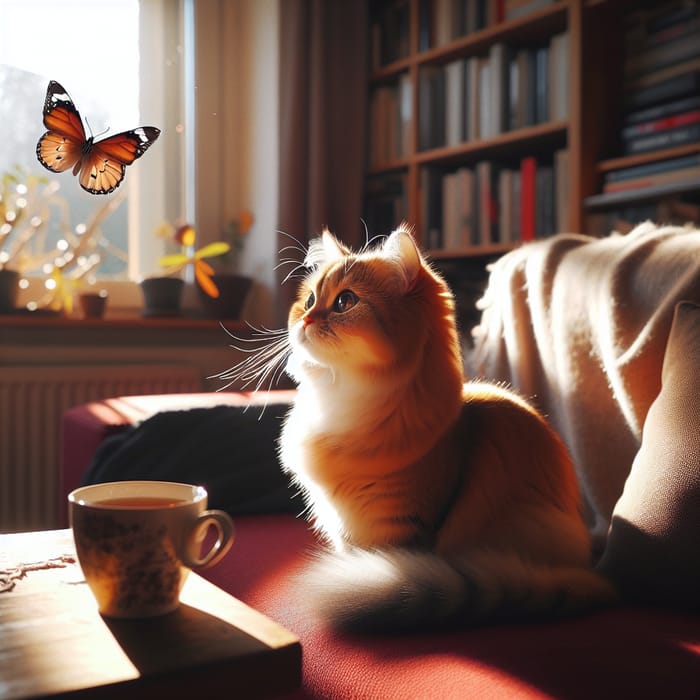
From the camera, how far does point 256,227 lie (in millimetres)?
2455

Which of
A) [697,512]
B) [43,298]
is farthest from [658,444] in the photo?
[43,298]

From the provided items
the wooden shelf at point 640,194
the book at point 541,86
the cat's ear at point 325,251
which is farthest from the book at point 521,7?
the cat's ear at point 325,251

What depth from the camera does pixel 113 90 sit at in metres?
1.37

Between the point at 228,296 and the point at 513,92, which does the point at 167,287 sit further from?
the point at 513,92

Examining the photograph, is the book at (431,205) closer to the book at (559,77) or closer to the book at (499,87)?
the book at (499,87)

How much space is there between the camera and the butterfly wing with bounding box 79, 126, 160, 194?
1.73 ft

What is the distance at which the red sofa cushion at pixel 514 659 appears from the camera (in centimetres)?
60

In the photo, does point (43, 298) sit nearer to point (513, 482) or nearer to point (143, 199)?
point (143, 199)

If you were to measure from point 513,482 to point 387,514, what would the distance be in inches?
5.8

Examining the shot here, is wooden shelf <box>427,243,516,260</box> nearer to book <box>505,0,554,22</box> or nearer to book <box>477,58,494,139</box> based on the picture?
book <box>477,58,494,139</box>

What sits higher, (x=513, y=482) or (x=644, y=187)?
(x=644, y=187)

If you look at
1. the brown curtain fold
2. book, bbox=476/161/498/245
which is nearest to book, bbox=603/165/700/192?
book, bbox=476/161/498/245

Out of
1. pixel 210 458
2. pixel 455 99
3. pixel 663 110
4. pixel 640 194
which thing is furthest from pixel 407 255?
pixel 455 99

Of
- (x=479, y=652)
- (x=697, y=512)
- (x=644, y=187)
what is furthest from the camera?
(x=644, y=187)
